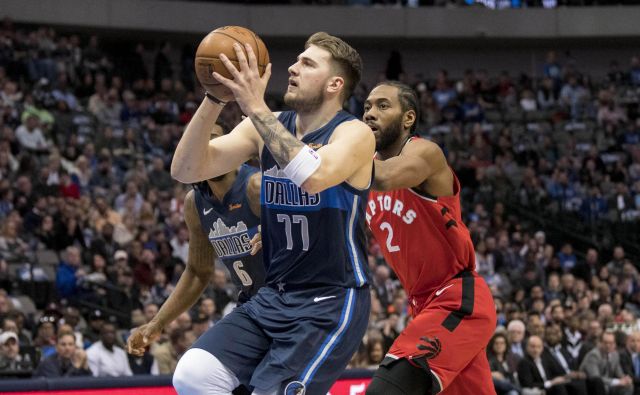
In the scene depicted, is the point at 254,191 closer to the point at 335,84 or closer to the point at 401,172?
the point at 401,172

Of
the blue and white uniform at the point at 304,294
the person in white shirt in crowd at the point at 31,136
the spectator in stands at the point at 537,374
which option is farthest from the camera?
the person in white shirt in crowd at the point at 31,136

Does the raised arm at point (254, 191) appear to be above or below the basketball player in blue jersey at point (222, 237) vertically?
above

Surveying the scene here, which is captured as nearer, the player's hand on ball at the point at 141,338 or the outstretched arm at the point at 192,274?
the player's hand on ball at the point at 141,338

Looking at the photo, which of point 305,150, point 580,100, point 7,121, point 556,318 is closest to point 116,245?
point 7,121

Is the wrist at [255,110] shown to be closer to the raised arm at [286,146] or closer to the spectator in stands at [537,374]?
the raised arm at [286,146]

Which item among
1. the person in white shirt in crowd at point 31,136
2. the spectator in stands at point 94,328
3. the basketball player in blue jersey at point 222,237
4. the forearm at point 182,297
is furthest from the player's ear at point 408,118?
the person in white shirt in crowd at point 31,136

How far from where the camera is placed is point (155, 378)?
28.7 feet

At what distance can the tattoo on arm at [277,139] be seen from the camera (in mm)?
4469

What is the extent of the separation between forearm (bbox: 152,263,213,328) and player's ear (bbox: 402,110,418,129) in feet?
4.62

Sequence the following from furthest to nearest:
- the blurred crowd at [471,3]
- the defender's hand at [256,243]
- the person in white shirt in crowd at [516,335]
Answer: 1. the blurred crowd at [471,3]
2. the person in white shirt in crowd at [516,335]
3. the defender's hand at [256,243]

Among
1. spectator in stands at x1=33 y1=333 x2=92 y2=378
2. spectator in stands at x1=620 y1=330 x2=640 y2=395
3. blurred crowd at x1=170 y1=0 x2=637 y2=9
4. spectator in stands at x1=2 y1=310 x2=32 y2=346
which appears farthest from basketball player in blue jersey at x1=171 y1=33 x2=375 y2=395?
blurred crowd at x1=170 y1=0 x2=637 y2=9

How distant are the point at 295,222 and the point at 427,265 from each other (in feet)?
4.82

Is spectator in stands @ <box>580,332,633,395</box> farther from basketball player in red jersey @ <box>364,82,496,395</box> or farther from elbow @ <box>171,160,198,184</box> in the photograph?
elbow @ <box>171,160,198,184</box>

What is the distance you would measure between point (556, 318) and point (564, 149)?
34.6 ft
